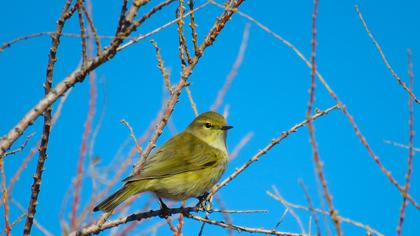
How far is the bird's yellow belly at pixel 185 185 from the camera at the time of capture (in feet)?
16.5

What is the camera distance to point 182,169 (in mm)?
5242

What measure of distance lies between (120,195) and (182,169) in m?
0.88

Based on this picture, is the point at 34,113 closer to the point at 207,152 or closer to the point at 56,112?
the point at 56,112

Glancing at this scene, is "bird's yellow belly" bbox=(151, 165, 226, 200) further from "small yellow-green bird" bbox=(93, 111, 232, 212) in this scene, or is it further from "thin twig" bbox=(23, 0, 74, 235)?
"thin twig" bbox=(23, 0, 74, 235)

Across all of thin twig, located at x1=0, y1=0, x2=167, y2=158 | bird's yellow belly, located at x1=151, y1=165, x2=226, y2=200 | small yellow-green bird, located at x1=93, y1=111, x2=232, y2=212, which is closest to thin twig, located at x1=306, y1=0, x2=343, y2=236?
thin twig, located at x1=0, y1=0, x2=167, y2=158

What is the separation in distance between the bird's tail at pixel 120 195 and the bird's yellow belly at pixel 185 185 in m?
0.27

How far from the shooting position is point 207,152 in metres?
5.66

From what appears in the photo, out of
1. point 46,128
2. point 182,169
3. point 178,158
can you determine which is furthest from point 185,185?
point 46,128

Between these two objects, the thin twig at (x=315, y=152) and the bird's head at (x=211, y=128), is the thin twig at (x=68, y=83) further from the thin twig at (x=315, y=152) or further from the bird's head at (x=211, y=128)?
the bird's head at (x=211, y=128)

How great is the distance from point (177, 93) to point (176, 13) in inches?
28.4

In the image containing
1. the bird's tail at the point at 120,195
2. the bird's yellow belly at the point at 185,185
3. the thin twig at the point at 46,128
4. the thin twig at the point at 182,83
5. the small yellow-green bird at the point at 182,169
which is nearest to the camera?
the thin twig at the point at 46,128

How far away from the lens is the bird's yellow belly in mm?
5043

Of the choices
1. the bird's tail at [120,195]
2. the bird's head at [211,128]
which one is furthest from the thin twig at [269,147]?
the bird's head at [211,128]

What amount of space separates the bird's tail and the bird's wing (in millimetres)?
131
